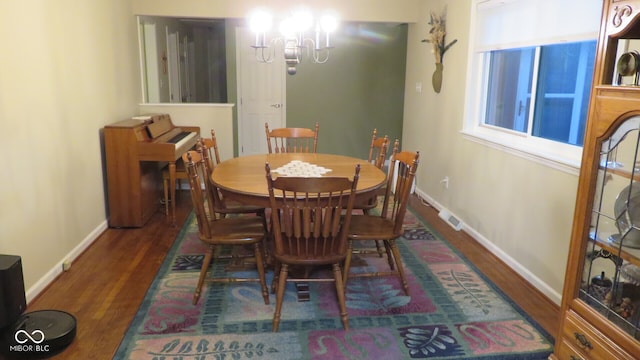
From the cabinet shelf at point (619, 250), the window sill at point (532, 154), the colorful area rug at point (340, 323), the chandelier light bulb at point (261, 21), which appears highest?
the chandelier light bulb at point (261, 21)

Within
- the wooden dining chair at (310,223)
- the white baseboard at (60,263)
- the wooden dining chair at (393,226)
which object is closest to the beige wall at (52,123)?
the white baseboard at (60,263)

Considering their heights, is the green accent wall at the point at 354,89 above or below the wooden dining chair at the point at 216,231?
above

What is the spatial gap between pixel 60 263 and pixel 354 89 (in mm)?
4541

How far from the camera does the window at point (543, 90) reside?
286 centimetres

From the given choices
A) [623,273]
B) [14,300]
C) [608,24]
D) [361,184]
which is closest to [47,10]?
[14,300]

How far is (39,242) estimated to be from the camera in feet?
9.24

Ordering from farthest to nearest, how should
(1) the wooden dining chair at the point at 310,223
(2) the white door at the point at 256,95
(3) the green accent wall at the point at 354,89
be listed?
(3) the green accent wall at the point at 354,89 → (2) the white door at the point at 256,95 → (1) the wooden dining chair at the point at 310,223

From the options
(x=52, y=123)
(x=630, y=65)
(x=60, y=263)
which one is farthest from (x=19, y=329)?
(x=630, y=65)

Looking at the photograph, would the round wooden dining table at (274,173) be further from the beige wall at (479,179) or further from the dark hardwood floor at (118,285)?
the beige wall at (479,179)

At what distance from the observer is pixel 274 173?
2.96 metres

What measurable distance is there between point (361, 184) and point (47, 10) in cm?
221

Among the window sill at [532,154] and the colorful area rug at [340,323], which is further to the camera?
the window sill at [532,154]

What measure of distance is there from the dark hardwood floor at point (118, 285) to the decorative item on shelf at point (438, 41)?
1511mm

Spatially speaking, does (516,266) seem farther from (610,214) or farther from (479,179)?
(610,214)
